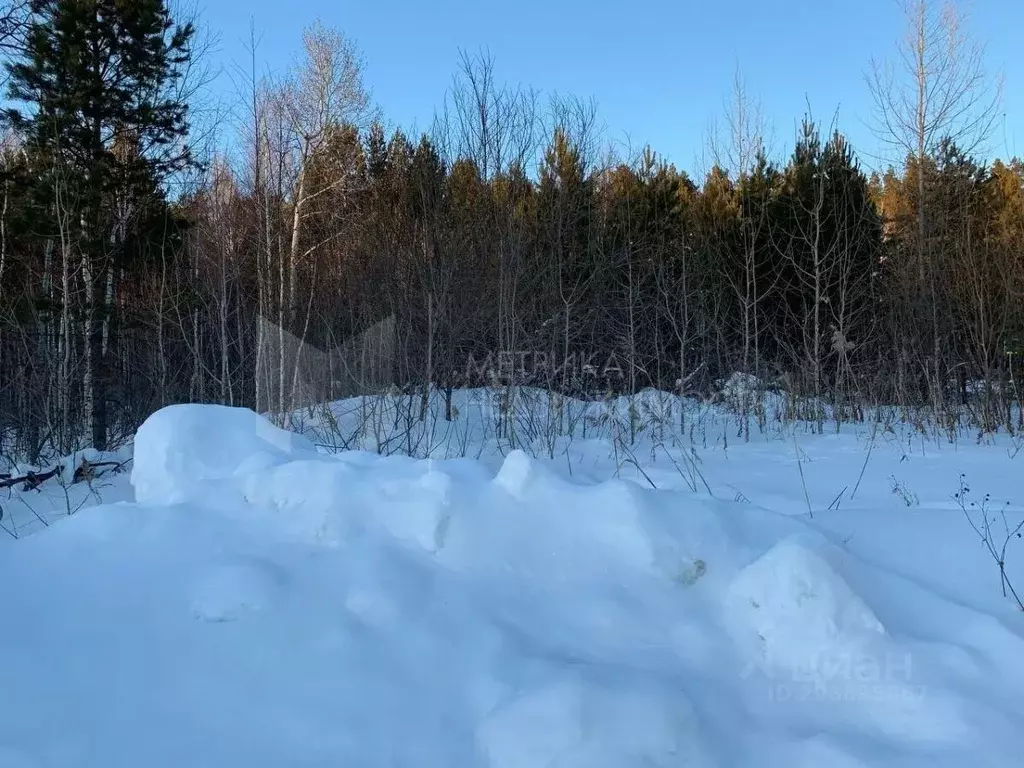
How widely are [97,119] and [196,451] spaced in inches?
341

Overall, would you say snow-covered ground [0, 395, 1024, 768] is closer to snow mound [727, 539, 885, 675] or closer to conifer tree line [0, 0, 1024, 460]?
snow mound [727, 539, 885, 675]

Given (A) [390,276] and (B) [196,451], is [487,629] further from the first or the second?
(A) [390,276]

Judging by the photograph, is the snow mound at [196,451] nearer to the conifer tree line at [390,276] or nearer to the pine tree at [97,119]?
the conifer tree line at [390,276]

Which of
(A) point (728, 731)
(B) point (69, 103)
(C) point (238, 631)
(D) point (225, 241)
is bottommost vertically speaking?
(A) point (728, 731)

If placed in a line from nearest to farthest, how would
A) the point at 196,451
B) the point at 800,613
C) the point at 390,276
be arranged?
the point at 800,613, the point at 196,451, the point at 390,276

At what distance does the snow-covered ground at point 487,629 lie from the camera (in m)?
1.38

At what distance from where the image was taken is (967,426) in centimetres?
727

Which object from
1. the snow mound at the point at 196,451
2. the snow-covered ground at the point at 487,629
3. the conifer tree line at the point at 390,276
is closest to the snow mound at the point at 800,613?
the snow-covered ground at the point at 487,629

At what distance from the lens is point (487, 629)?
1709 millimetres

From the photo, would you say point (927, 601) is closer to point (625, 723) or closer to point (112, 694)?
point (625, 723)

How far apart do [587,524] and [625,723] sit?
781 millimetres

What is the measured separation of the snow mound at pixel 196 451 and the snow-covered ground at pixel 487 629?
24mm

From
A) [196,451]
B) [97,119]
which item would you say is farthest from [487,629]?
[97,119]

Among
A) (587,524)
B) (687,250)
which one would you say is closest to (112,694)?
(587,524)
